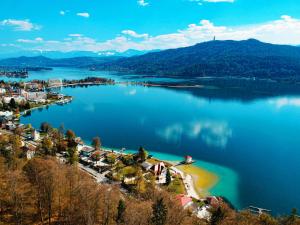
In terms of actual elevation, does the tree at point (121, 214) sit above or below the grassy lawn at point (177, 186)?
above

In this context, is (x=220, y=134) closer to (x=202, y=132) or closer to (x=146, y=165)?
(x=202, y=132)

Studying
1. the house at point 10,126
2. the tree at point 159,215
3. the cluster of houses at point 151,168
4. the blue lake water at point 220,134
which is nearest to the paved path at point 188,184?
the cluster of houses at point 151,168

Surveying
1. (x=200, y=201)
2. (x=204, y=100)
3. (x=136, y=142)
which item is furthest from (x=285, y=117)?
(x=200, y=201)

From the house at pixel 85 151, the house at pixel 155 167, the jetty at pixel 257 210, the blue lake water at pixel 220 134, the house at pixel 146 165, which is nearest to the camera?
the jetty at pixel 257 210

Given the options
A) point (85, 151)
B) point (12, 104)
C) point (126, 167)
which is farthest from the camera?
point (12, 104)

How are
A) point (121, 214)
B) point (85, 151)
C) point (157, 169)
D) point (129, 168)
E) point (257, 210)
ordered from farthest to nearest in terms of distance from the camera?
1. point (85, 151)
2. point (129, 168)
3. point (157, 169)
4. point (257, 210)
5. point (121, 214)

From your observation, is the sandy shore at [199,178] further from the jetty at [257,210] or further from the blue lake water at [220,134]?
the jetty at [257,210]

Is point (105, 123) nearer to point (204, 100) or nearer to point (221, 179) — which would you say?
point (221, 179)

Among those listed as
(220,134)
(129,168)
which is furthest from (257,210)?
(220,134)
